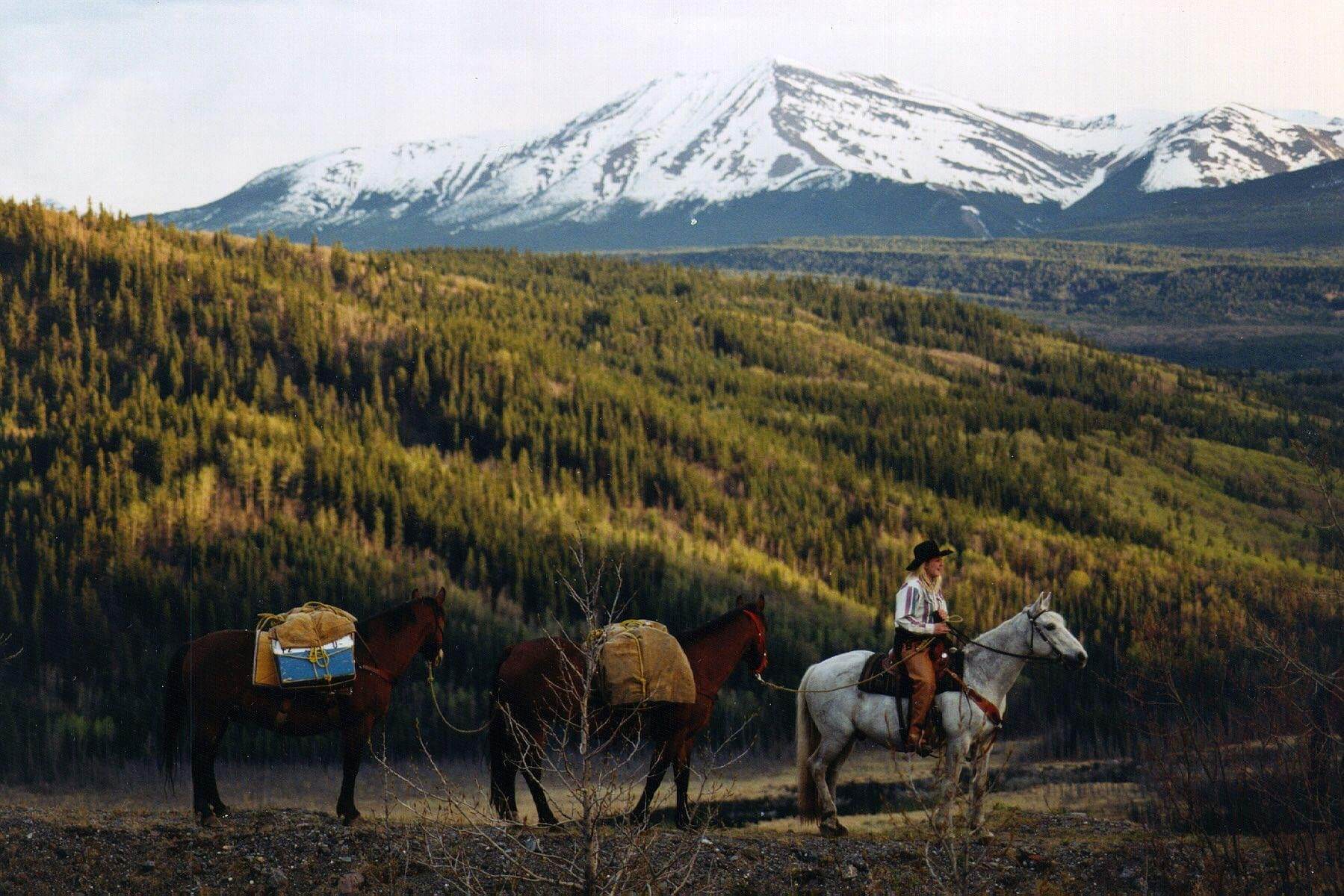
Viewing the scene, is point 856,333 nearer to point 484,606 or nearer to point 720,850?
point 484,606

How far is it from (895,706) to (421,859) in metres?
7.48

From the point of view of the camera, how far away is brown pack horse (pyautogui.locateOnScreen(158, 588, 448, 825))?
19.4 metres

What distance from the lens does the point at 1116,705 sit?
49094mm

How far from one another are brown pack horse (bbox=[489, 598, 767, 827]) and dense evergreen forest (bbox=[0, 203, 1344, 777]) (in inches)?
530

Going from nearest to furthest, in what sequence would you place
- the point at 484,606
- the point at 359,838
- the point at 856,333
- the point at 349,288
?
the point at 359,838
the point at 484,606
the point at 349,288
the point at 856,333

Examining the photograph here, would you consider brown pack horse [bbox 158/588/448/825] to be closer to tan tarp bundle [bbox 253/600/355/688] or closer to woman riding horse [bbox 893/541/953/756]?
tan tarp bundle [bbox 253/600/355/688]

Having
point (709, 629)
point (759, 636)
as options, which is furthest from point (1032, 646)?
point (709, 629)

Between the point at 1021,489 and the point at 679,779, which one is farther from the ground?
the point at 679,779

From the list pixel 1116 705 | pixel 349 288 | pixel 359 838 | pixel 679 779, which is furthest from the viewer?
pixel 349 288

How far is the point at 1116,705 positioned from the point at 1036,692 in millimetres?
2968

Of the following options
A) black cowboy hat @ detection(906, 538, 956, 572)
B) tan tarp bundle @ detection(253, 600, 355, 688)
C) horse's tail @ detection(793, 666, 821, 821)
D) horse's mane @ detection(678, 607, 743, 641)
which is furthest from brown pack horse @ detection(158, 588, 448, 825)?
black cowboy hat @ detection(906, 538, 956, 572)

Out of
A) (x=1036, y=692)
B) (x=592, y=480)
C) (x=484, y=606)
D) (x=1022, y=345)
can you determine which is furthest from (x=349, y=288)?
(x=1022, y=345)

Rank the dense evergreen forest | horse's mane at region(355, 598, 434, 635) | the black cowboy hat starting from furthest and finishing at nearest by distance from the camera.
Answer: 1. the dense evergreen forest
2. horse's mane at region(355, 598, 434, 635)
3. the black cowboy hat

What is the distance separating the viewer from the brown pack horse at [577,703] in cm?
1969
